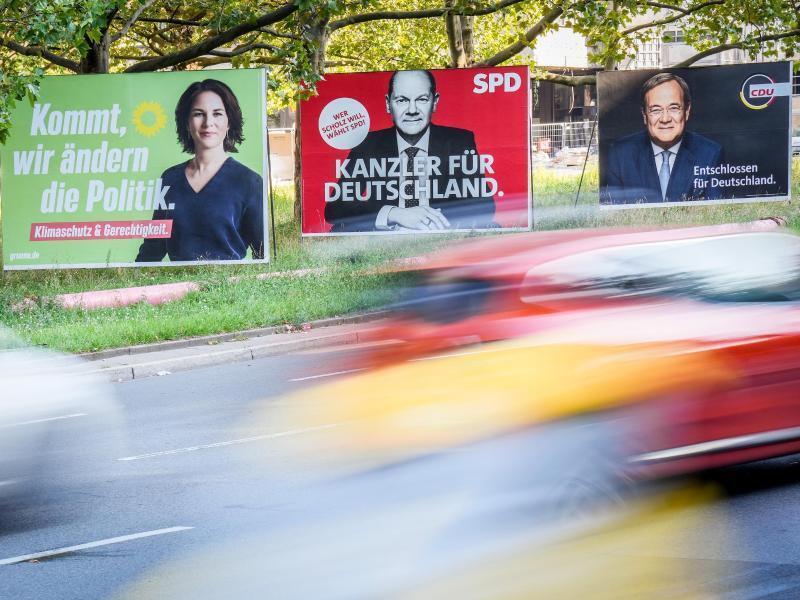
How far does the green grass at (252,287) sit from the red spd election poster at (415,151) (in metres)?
0.52

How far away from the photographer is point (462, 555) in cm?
553

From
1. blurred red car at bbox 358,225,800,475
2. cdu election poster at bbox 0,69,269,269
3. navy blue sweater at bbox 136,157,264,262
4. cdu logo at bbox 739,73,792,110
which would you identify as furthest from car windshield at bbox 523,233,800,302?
cdu logo at bbox 739,73,792,110

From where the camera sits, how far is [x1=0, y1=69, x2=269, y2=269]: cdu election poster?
714 inches

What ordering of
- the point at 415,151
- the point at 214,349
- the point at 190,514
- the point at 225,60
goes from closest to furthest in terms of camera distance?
the point at 190,514 → the point at 214,349 → the point at 415,151 → the point at 225,60

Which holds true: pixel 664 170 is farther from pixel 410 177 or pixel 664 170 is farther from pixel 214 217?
pixel 214 217

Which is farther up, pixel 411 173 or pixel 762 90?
pixel 762 90

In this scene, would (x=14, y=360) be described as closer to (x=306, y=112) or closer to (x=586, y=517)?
(x=586, y=517)

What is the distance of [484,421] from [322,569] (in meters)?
1.08

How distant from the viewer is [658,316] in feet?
19.4

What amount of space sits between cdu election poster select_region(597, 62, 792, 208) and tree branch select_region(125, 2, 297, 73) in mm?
6239

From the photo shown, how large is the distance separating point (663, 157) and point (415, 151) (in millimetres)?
4988

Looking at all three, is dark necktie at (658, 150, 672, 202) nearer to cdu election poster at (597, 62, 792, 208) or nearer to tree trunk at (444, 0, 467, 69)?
cdu election poster at (597, 62, 792, 208)

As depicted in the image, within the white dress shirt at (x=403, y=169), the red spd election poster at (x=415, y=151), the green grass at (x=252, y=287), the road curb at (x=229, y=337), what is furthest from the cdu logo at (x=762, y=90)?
the road curb at (x=229, y=337)

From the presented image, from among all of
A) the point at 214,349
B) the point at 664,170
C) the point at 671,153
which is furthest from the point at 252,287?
the point at 671,153
